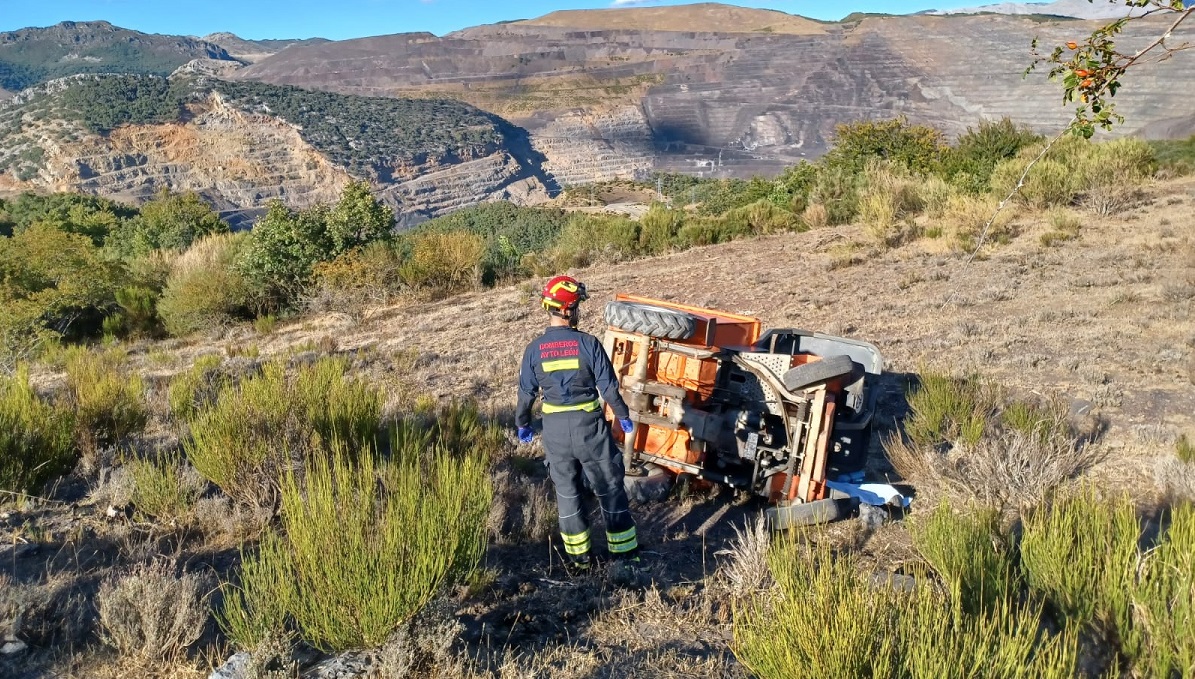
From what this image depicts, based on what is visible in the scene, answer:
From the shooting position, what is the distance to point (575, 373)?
Result: 13.6ft

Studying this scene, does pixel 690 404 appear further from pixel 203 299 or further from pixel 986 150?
pixel 986 150

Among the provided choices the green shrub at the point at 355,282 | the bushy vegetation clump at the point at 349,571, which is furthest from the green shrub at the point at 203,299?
the bushy vegetation clump at the point at 349,571

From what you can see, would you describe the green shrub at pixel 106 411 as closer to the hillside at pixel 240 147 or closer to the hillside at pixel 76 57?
the hillside at pixel 240 147

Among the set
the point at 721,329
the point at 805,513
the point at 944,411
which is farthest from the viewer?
the point at 944,411

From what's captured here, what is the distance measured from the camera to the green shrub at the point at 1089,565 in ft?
8.90

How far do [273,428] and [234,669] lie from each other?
2.48 meters

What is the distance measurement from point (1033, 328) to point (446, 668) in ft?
27.7

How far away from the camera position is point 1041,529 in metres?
3.10

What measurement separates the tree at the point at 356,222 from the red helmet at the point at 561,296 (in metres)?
13.5

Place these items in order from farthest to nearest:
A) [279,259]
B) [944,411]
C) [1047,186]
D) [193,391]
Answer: [1047,186]
[279,259]
[193,391]
[944,411]

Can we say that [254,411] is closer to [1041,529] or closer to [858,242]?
[1041,529]

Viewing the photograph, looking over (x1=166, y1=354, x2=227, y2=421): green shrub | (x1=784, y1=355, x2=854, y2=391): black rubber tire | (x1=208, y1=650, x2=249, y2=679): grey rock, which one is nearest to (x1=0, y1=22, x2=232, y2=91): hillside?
(x1=166, y1=354, x2=227, y2=421): green shrub

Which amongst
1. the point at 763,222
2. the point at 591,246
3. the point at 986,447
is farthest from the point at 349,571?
the point at 763,222

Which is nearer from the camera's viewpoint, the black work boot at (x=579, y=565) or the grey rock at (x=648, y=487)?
the black work boot at (x=579, y=565)
